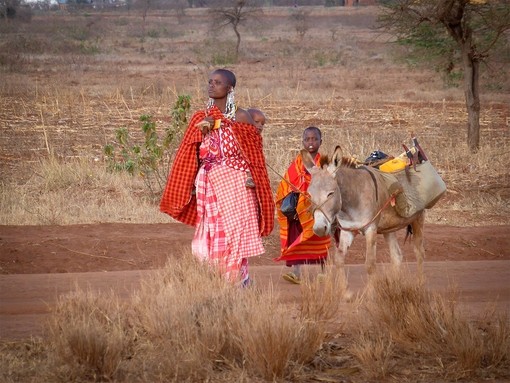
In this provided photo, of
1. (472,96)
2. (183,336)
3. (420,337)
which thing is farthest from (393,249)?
(472,96)

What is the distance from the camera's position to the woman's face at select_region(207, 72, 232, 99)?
8.33 metres

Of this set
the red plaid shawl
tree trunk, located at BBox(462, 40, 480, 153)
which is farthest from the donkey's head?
tree trunk, located at BBox(462, 40, 480, 153)

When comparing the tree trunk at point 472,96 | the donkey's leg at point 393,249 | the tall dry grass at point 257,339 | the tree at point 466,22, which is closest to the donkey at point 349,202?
the donkey's leg at point 393,249

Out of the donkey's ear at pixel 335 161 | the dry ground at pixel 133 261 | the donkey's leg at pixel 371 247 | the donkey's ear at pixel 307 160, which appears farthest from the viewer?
the dry ground at pixel 133 261

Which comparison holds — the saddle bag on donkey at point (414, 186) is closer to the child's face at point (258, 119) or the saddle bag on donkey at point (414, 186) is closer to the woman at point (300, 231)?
the woman at point (300, 231)

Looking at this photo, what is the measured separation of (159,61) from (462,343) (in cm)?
Result: 4324

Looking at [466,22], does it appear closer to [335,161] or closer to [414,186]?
[414,186]

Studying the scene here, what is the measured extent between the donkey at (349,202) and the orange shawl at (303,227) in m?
0.47

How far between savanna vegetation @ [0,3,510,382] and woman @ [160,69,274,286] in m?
0.42

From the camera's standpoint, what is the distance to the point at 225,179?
27.7ft

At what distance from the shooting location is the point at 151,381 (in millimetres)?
6348

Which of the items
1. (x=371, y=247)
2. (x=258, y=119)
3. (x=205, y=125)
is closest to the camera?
(x=205, y=125)

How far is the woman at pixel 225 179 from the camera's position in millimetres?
8375

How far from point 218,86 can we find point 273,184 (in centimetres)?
774
